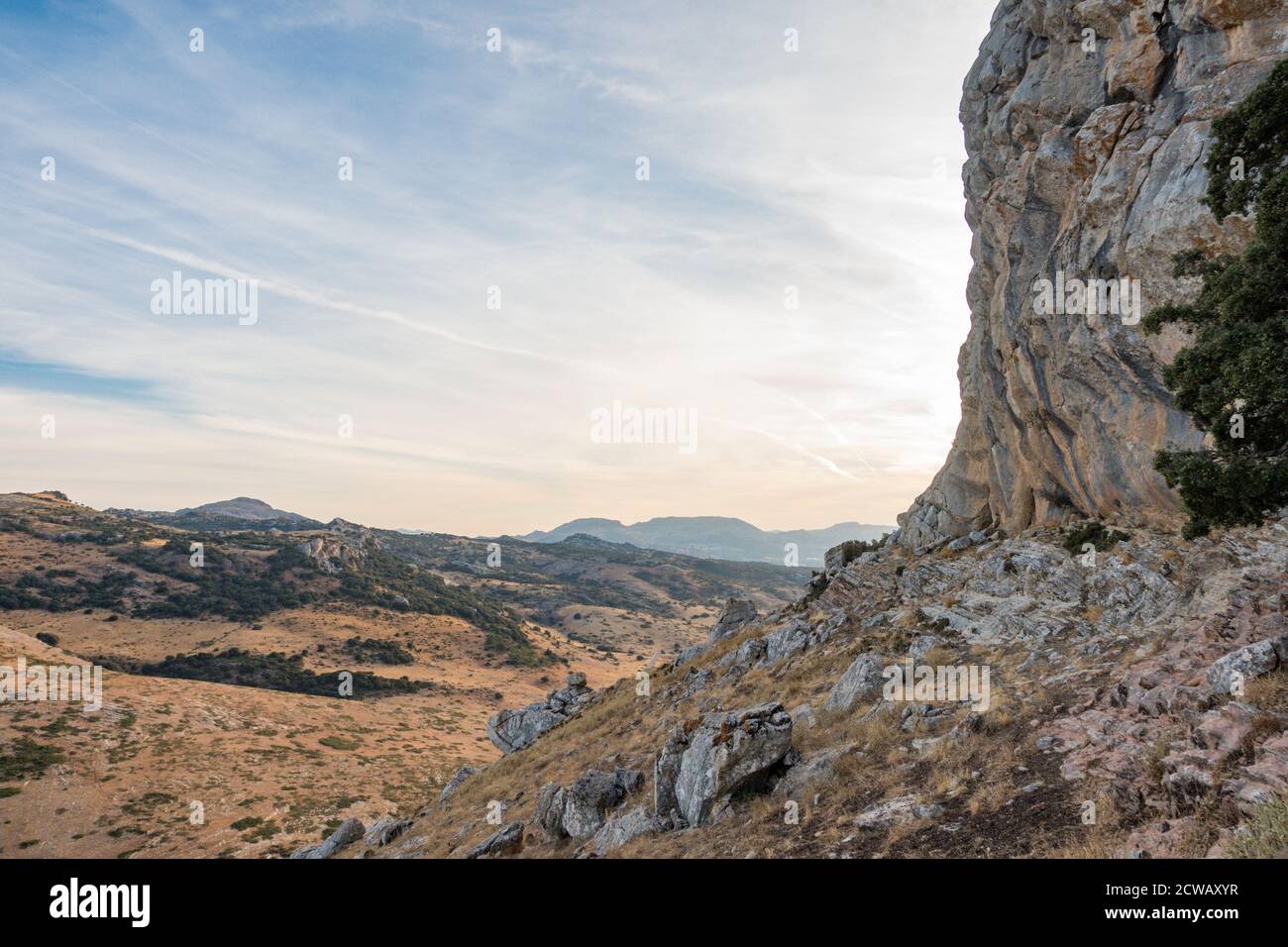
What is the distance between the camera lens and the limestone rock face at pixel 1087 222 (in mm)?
16991

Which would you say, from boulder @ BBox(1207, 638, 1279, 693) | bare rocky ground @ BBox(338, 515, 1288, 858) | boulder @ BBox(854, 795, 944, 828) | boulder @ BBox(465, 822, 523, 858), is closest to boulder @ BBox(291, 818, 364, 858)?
bare rocky ground @ BBox(338, 515, 1288, 858)

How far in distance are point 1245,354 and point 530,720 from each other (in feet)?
116

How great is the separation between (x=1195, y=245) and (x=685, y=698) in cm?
2349

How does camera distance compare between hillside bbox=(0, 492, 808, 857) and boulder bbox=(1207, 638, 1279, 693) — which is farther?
hillside bbox=(0, 492, 808, 857)

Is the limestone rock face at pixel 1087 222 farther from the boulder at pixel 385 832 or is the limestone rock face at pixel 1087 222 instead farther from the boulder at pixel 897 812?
the boulder at pixel 385 832

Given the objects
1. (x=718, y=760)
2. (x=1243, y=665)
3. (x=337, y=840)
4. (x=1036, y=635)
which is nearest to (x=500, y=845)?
(x=718, y=760)

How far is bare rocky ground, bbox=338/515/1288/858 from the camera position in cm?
888

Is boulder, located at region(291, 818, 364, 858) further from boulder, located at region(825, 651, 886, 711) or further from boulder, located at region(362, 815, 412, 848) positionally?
boulder, located at region(825, 651, 886, 711)

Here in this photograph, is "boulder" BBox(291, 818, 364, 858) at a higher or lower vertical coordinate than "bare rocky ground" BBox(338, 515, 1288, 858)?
lower

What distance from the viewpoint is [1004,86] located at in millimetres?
30484

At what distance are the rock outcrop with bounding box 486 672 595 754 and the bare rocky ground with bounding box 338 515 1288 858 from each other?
8.74 metres
